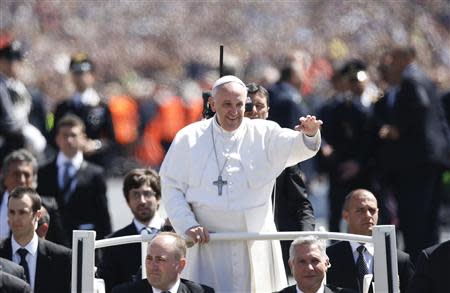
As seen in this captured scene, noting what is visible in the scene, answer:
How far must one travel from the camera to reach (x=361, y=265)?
10.4 m

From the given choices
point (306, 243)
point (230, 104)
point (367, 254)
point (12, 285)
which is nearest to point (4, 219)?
point (12, 285)

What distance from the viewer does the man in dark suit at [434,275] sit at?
8.91m

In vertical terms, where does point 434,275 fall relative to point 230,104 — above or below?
below

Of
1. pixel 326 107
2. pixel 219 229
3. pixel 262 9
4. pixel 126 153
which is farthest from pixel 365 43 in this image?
pixel 219 229

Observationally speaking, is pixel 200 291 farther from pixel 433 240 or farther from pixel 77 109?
pixel 77 109

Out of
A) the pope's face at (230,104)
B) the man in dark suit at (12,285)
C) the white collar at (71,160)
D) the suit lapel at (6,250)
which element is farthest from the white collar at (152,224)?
the white collar at (71,160)

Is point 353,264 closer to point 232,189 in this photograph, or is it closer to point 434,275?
point 232,189

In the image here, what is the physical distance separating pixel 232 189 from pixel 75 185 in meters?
4.49

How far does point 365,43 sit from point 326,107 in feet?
29.2

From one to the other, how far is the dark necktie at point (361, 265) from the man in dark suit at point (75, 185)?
3577mm

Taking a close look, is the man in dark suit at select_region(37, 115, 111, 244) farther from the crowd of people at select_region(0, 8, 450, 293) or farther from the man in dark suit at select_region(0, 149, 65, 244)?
the man in dark suit at select_region(0, 149, 65, 244)

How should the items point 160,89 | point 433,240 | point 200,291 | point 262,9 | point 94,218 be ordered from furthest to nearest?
point 160,89, point 262,9, point 433,240, point 94,218, point 200,291

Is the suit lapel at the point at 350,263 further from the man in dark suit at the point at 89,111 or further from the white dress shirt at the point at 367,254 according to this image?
the man in dark suit at the point at 89,111

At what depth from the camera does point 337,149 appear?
15805 mm
